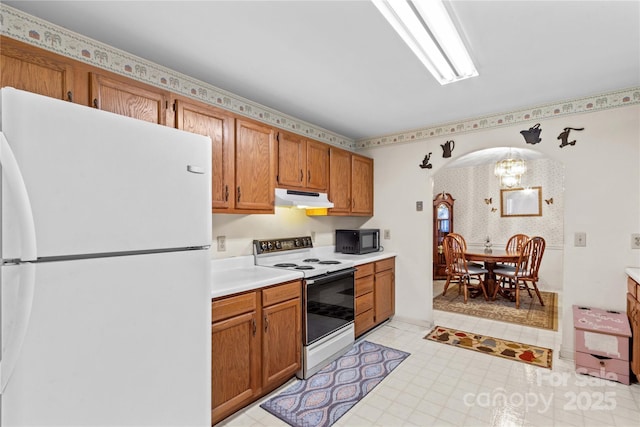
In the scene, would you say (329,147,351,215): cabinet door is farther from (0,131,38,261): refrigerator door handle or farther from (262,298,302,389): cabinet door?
(0,131,38,261): refrigerator door handle

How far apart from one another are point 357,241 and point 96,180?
282 cm

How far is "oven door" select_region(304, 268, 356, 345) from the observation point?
8.20 feet

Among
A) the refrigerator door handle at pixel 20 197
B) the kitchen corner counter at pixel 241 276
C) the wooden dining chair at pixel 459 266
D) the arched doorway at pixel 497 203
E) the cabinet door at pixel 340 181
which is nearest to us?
the refrigerator door handle at pixel 20 197

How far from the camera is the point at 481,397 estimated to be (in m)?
2.24

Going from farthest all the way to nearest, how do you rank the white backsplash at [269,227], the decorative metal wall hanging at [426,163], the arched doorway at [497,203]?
the arched doorway at [497,203], the decorative metal wall hanging at [426,163], the white backsplash at [269,227]

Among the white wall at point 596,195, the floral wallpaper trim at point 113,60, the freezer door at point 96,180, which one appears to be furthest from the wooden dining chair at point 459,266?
the freezer door at point 96,180

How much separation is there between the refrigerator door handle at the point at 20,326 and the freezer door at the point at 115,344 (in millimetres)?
26

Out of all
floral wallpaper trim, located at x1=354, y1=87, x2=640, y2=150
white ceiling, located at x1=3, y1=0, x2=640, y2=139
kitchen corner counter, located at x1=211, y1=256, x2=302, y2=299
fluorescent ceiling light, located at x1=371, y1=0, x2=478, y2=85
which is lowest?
kitchen corner counter, located at x1=211, y1=256, x2=302, y2=299

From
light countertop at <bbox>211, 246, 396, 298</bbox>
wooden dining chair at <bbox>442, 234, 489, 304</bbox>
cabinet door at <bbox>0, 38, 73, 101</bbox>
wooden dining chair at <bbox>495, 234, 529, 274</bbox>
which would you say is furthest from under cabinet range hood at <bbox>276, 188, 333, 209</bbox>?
wooden dining chair at <bbox>495, 234, 529, 274</bbox>

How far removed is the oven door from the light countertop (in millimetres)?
206

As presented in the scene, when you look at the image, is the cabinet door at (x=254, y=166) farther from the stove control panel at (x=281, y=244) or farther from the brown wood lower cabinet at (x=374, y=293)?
the brown wood lower cabinet at (x=374, y=293)

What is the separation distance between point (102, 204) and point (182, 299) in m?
0.50

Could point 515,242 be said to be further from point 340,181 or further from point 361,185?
point 340,181

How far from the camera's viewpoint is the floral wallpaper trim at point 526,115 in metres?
2.64
